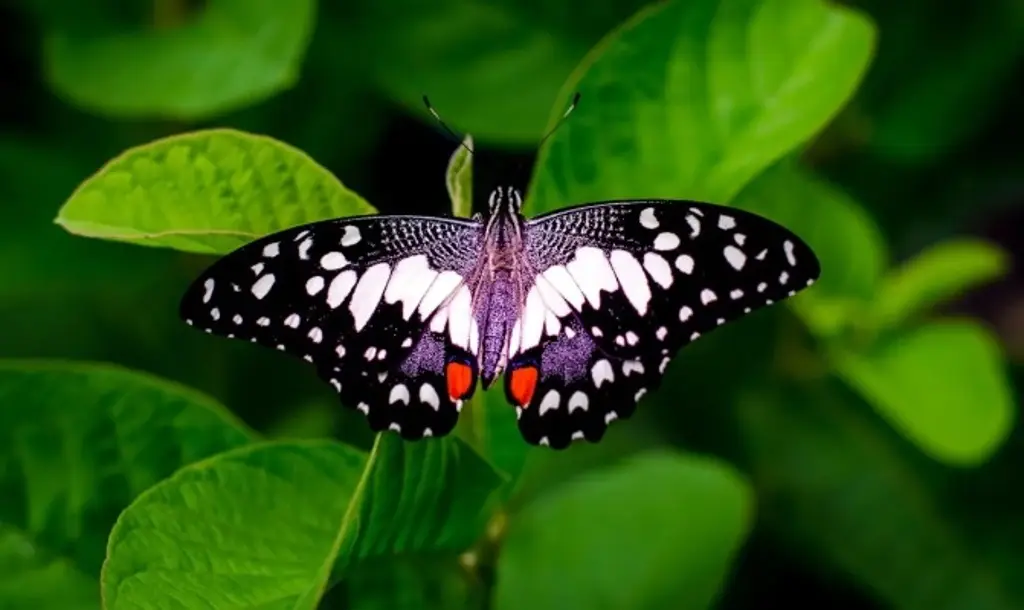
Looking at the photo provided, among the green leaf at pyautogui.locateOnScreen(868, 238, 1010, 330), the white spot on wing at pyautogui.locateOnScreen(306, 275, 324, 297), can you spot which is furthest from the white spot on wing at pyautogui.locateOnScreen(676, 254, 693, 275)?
the green leaf at pyautogui.locateOnScreen(868, 238, 1010, 330)

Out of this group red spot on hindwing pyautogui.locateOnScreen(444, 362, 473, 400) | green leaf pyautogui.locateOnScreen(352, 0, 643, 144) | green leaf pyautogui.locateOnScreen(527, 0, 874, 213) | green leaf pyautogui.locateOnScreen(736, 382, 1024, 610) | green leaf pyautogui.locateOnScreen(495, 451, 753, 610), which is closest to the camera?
red spot on hindwing pyautogui.locateOnScreen(444, 362, 473, 400)

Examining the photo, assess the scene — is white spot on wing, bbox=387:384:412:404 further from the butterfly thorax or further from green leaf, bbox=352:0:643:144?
green leaf, bbox=352:0:643:144

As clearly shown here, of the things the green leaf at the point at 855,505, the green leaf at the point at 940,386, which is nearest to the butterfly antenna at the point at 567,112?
the green leaf at the point at 940,386

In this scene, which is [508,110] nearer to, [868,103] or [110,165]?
[868,103]

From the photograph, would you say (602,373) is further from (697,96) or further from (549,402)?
(697,96)

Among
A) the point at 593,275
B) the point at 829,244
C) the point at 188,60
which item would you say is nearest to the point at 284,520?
the point at 593,275

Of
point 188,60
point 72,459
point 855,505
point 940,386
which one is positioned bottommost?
point 855,505

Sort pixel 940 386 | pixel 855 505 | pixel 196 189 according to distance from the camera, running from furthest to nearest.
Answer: pixel 855 505 < pixel 940 386 < pixel 196 189
